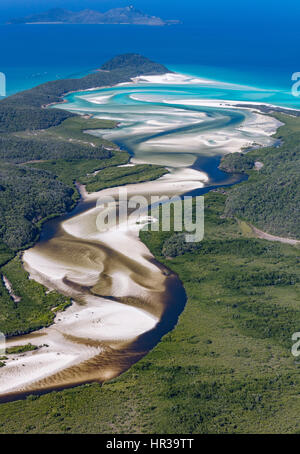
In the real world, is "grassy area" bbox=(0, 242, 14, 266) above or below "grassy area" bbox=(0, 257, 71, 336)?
above

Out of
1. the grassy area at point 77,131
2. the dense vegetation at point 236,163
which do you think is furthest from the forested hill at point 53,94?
the dense vegetation at point 236,163

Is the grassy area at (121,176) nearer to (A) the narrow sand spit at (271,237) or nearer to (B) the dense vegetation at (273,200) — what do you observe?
(B) the dense vegetation at (273,200)

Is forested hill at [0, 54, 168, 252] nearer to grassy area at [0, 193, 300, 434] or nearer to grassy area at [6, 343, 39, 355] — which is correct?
grassy area at [6, 343, 39, 355]

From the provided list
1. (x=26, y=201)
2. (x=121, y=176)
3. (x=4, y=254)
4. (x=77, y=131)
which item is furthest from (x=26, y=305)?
(x=77, y=131)

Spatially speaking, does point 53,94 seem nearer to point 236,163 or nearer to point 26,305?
point 236,163

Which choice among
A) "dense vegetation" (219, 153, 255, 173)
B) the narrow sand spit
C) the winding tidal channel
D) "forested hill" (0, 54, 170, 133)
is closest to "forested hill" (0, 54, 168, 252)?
"forested hill" (0, 54, 170, 133)
